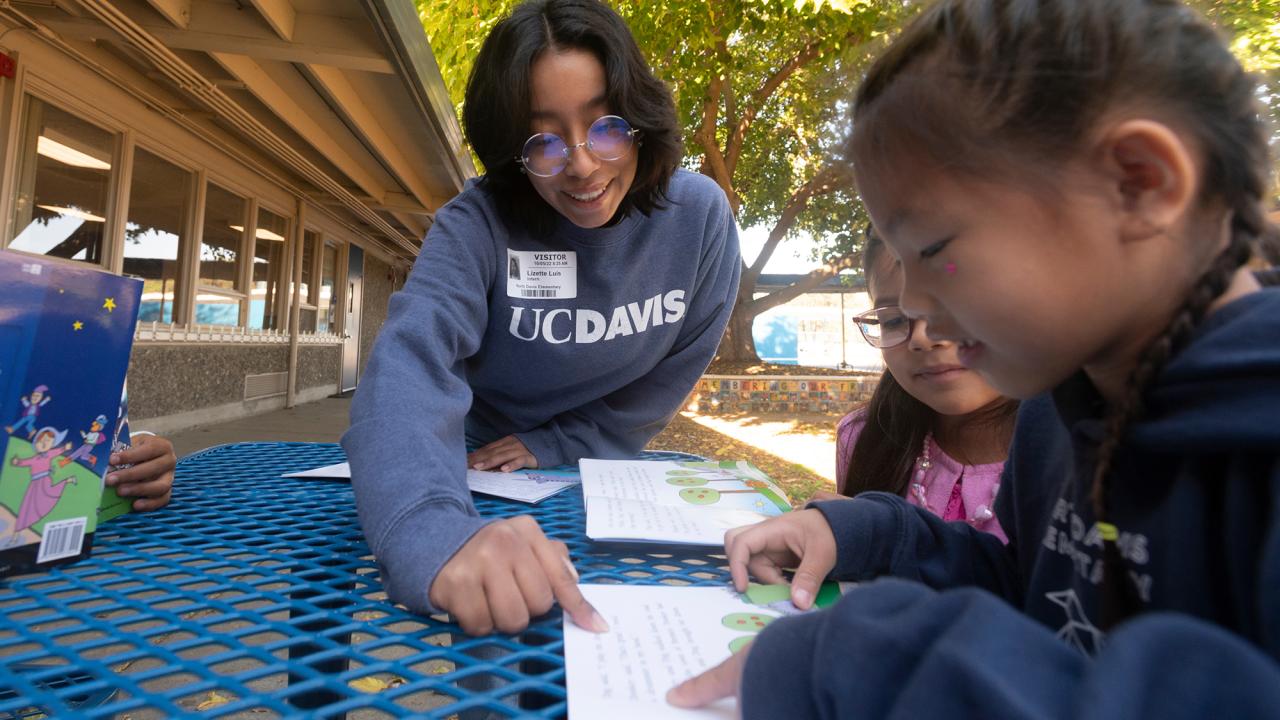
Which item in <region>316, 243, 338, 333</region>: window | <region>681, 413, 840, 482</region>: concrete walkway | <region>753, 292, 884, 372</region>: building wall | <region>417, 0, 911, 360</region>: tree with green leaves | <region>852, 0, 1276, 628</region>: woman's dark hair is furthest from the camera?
<region>753, 292, 884, 372</region>: building wall

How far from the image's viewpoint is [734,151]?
32.5ft

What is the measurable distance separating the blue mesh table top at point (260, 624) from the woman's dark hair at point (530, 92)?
31.9 inches

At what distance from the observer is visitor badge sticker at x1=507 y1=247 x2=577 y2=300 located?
1.67m

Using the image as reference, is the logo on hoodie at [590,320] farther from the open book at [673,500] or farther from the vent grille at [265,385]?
the vent grille at [265,385]

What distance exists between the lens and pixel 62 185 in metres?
4.45

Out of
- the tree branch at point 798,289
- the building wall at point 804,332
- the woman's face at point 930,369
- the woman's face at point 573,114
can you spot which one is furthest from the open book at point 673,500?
the building wall at point 804,332

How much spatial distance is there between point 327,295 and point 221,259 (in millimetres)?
3887

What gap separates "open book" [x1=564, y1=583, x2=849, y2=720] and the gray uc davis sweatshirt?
298mm

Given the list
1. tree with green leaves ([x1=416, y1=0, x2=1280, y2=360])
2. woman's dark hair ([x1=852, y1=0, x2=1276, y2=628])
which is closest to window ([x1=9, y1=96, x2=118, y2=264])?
tree with green leaves ([x1=416, y1=0, x2=1280, y2=360])

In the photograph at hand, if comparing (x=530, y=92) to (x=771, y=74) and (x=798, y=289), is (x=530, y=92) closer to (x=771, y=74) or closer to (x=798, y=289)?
(x=771, y=74)

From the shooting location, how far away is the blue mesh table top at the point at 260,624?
0.62 metres

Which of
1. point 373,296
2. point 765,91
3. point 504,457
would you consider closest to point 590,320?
point 504,457

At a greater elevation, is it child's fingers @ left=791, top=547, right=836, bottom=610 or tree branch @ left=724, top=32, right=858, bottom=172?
tree branch @ left=724, top=32, right=858, bottom=172

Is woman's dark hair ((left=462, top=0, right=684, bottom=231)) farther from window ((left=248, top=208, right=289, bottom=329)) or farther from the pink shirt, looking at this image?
window ((left=248, top=208, right=289, bottom=329))
